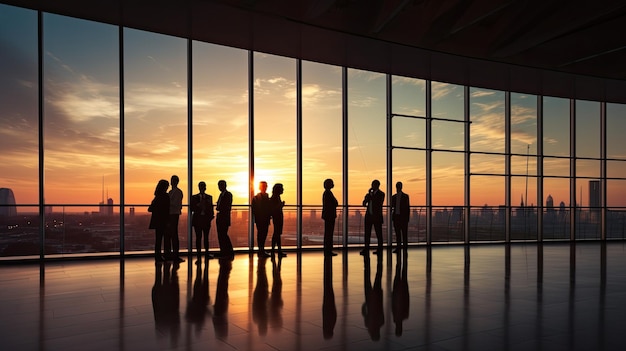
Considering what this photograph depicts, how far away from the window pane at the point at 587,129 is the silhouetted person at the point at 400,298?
39.5ft

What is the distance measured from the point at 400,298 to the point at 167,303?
2586 mm

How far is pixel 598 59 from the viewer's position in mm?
11258

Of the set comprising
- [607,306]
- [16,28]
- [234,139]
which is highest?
[16,28]

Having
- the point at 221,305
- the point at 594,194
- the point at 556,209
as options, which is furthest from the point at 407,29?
the point at 594,194

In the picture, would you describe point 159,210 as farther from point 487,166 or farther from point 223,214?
point 487,166

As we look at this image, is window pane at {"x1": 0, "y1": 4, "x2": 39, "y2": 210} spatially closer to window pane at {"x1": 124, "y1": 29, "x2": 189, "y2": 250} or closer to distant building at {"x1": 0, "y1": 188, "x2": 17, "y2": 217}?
distant building at {"x1": 0, "y1": 188, "x2": 17, "y2": 217}

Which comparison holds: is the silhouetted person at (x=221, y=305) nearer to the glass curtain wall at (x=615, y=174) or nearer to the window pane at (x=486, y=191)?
the window pane at (x=486, y=191)

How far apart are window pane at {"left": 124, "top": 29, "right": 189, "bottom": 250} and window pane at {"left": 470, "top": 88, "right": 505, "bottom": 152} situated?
9059 mm

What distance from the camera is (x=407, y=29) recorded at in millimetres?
9211

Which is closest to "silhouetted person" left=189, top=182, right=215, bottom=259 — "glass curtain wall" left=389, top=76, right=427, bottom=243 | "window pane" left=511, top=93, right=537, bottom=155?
"glass curtain wall" left=389, top=76, right=427, bottom=243

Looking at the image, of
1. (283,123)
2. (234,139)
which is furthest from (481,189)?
(234,139)

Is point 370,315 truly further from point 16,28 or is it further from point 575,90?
point 575,90

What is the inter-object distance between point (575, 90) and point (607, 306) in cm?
1202

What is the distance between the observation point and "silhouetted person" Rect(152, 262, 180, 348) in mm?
3787
